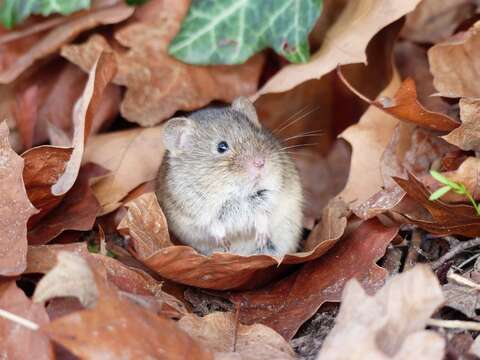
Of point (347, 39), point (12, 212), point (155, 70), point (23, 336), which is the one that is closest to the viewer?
point (23, 336)

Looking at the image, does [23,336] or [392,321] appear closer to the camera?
[392,321]

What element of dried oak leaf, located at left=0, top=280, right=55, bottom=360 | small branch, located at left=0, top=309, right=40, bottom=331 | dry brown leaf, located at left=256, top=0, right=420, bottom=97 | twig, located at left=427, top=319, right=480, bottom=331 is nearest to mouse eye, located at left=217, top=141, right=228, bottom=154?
dry brown leaf, located at left=256, top=0, right=420, bottom=97

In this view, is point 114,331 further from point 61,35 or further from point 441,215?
point 61,35

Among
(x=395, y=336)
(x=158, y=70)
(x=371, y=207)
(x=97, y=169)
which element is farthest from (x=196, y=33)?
(x=395, y=336)

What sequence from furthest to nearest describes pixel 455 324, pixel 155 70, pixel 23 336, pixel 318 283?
pixel 155 70 → pixel 318 283 → pixel 23 336 → pixel 455 324

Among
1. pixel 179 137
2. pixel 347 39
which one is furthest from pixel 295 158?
pixel 179 137

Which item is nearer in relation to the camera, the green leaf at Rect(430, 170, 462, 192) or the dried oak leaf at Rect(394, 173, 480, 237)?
the green leaf at Rect(430, 170, 462, 192)

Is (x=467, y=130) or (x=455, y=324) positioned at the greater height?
(x=467, y=130)

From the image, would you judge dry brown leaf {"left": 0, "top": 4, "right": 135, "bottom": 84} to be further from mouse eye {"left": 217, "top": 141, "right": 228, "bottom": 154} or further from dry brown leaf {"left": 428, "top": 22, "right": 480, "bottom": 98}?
dry brown leaf {"left": 428, "top": 22, "right": 480, "bottom": 98}
